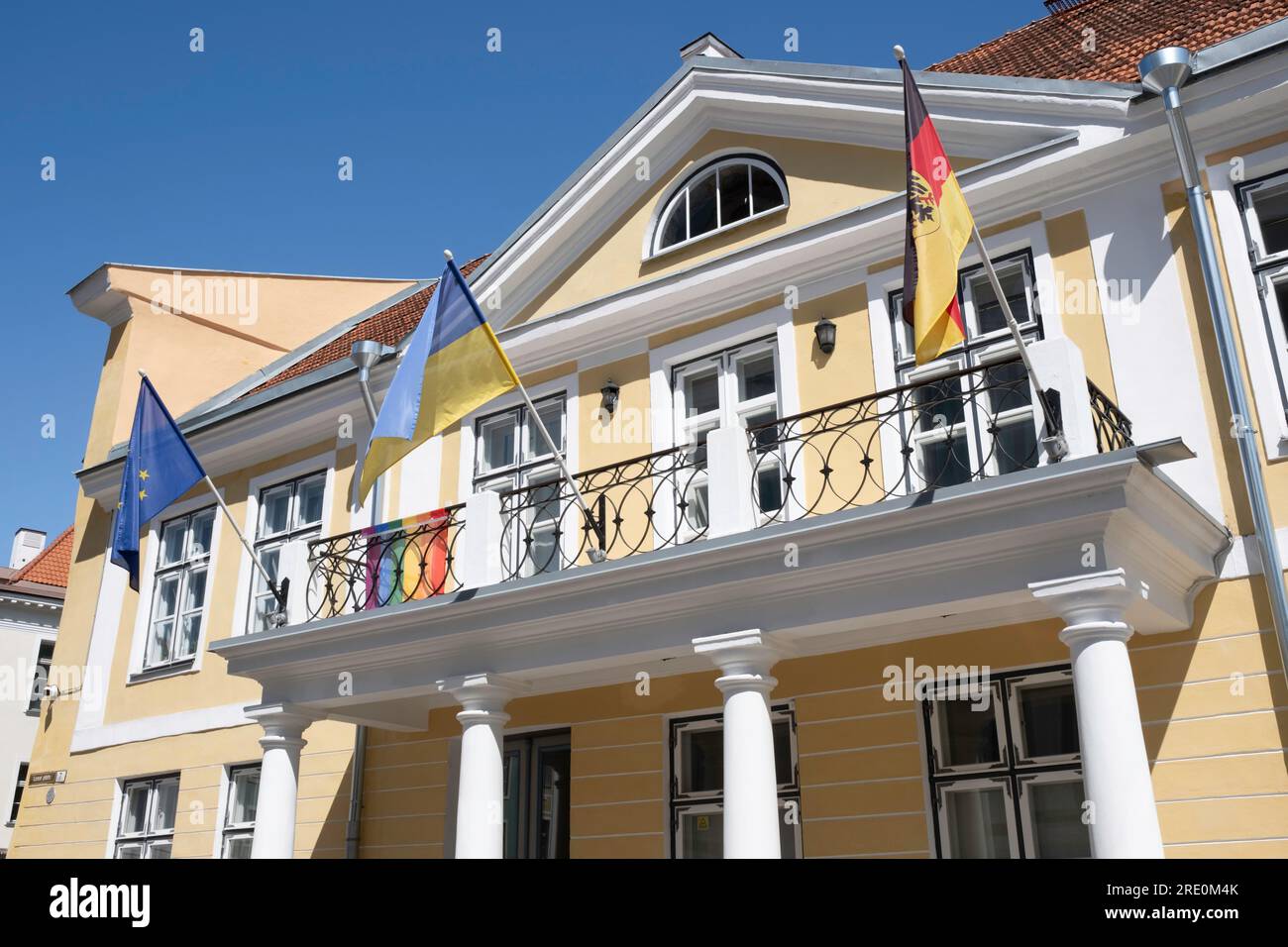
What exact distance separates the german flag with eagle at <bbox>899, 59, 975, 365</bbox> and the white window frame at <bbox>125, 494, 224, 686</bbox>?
28.5 feet

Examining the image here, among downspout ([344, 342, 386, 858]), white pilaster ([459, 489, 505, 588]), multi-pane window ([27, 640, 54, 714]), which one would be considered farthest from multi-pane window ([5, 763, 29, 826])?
white pilaster ([459, 489, 505, 588])

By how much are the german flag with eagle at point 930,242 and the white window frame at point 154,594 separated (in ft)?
28.5

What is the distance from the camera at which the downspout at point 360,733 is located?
10.1 metres

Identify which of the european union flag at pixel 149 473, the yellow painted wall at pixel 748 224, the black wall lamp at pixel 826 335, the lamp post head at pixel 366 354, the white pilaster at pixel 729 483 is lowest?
the white pilaster at pixel 729 483

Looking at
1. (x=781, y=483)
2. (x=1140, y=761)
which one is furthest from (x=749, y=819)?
(x=781, y=483)

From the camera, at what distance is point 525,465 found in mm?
10117

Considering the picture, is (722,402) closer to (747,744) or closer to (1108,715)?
(747,744)

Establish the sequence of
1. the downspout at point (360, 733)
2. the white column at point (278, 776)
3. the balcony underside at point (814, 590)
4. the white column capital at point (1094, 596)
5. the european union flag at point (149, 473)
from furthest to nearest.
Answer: the downspout at point (360, 733) < the european union flag at point (149, 473) < the white column at point (278, 776) < the balcony underside at point (814, 590) < the white column capital at point (1094, 596)

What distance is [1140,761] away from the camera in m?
5.44

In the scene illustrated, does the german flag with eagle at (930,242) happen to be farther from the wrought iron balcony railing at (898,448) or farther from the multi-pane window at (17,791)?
the multi-pane window at (17,791)

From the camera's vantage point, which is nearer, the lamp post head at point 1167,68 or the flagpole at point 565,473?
the lamp post head at point 1167,68

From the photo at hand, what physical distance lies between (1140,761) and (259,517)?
9453 mm

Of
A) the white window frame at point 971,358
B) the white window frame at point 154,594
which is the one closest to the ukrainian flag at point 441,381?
the white window frame at point 971,358

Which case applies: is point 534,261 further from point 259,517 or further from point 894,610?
point 894,610
